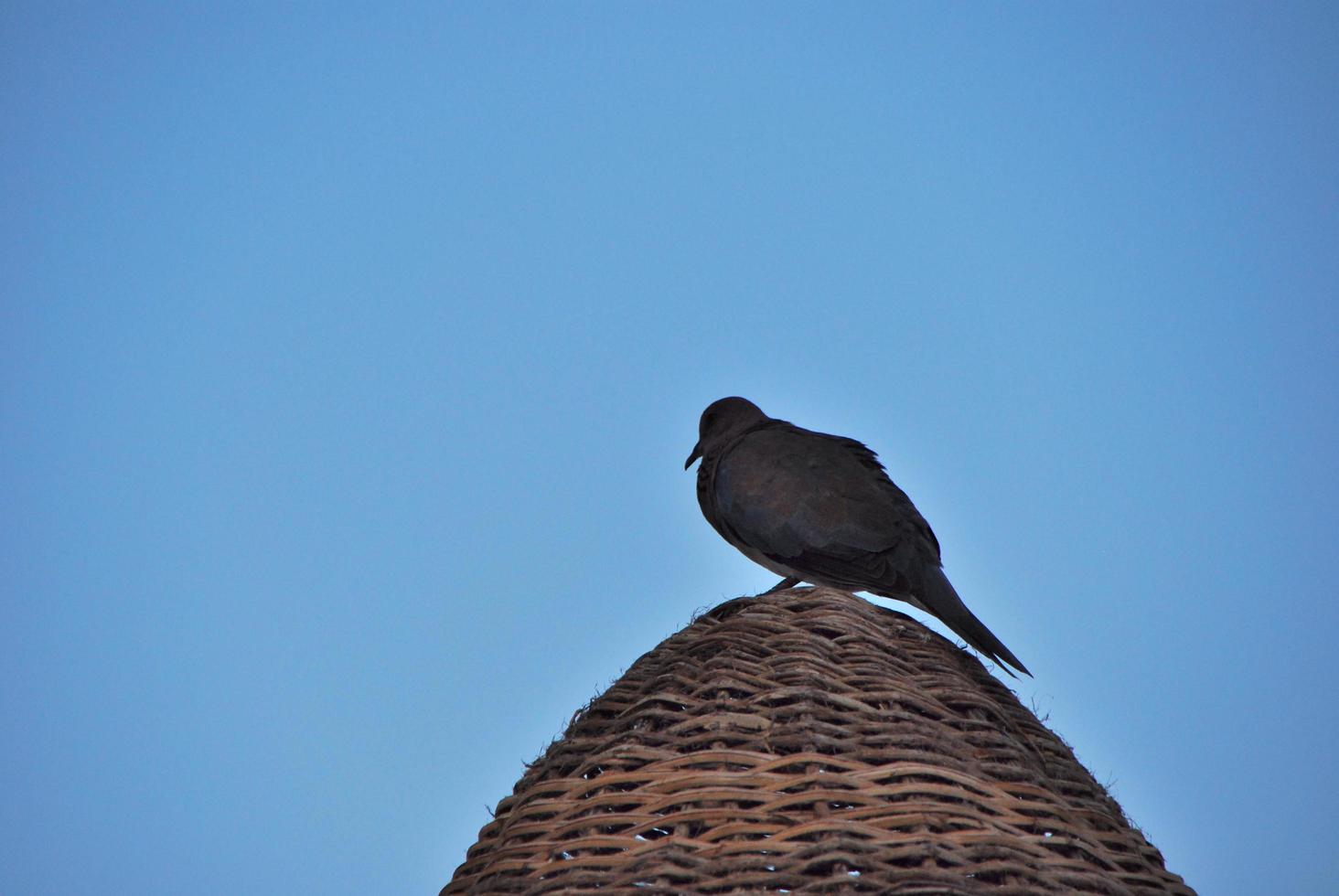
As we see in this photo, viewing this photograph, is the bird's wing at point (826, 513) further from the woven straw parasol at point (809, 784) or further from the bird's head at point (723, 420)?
the woven straw parasol at point (809, 784)

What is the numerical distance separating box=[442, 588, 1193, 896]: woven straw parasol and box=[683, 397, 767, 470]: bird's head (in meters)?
1.75

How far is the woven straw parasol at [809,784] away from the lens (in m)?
1.85

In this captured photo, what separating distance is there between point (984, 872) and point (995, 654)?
1.00m

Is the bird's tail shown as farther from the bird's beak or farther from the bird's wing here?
the bird's beak

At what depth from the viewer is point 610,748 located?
84.2 inches

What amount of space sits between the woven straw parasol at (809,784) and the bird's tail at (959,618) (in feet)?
1.41

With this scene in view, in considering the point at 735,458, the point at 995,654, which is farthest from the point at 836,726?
the point at 735,458

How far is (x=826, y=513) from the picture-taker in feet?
11.0

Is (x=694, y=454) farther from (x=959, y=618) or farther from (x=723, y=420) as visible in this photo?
(x=959, y=618)

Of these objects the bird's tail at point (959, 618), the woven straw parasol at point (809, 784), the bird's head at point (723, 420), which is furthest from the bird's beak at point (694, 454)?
the woven straw parasol at point (809, 784)

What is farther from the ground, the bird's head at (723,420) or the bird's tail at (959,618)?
the bird's head at (723,420)

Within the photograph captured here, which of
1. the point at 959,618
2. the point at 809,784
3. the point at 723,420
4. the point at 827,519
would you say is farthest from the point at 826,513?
the point at 809,784

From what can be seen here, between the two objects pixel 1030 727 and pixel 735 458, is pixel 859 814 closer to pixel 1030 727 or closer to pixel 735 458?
pixel 1030 727

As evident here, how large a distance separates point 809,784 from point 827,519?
1.46m
